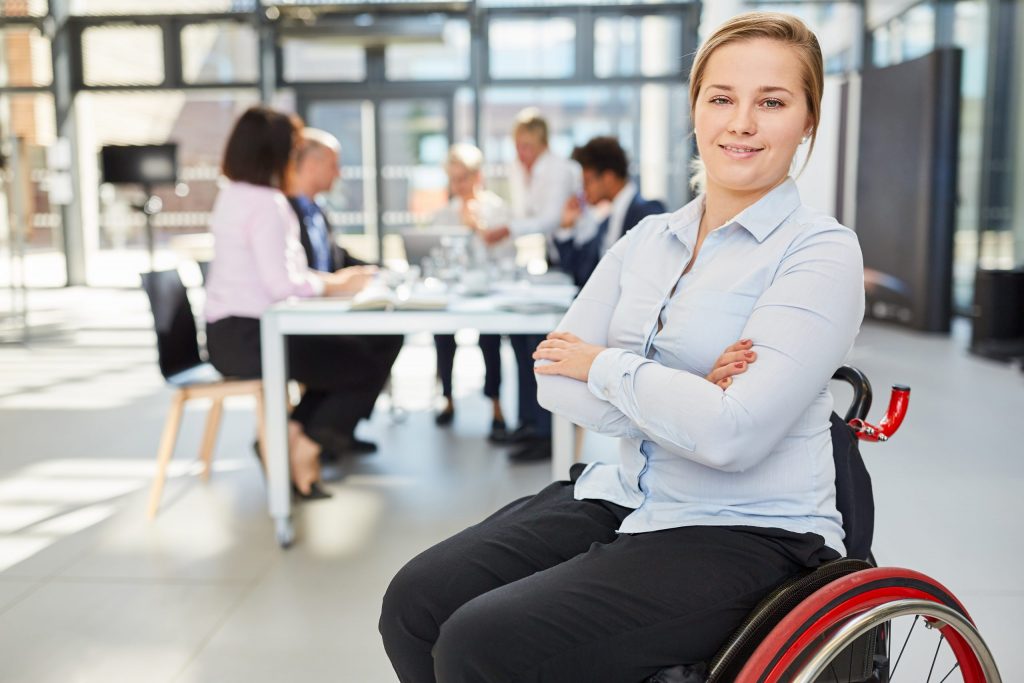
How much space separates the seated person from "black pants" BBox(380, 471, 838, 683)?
3049 millimetres

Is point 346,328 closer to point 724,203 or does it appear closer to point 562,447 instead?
point 562,447

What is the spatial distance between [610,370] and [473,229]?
3961 mm

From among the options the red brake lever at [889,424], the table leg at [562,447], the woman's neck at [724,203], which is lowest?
the table leg at [562,447]

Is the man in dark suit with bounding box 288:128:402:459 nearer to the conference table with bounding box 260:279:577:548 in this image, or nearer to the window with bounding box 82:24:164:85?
the conference table with bounding box 260:279:577:548

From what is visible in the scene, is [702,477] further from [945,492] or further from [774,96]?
[945,492]

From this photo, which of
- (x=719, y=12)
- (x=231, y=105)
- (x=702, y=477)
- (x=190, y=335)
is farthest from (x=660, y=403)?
(x=231, y=105)

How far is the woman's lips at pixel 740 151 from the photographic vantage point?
1.55 metres

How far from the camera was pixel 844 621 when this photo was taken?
1.30 m

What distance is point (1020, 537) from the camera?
10.5 ft

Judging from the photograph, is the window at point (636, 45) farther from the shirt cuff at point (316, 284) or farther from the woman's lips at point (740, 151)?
the woman's lips at point (740, 151)

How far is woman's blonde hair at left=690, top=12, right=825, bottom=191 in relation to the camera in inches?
59.9

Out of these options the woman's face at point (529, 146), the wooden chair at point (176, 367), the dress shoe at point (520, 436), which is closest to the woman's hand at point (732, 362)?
the wooden chair at point (176, 367)

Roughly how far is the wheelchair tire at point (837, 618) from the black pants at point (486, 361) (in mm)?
3501

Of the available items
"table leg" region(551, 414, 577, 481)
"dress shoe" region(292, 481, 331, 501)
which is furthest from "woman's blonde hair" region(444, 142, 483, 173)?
"table leg" region(551, 414, 577, 481)
